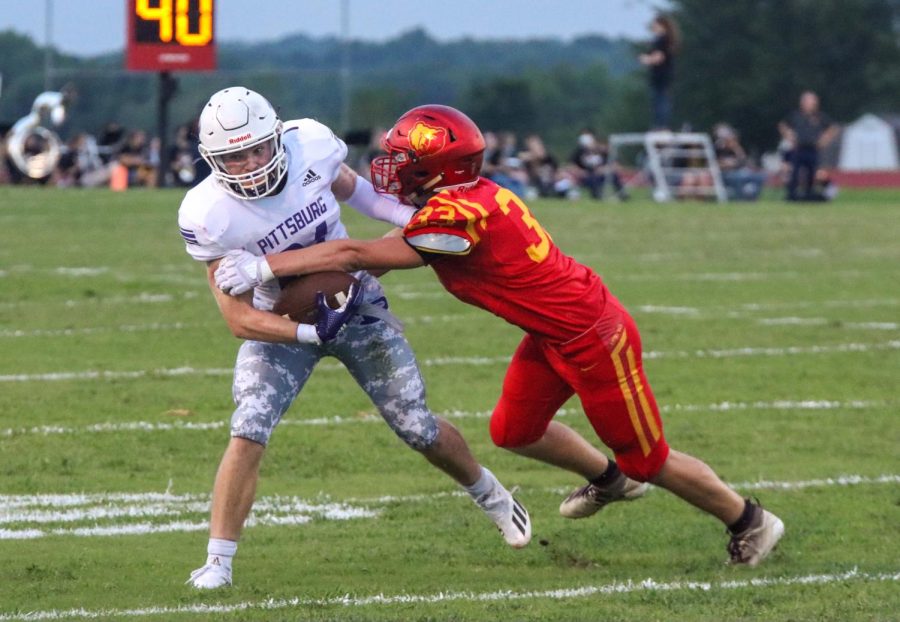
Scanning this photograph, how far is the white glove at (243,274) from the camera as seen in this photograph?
552 centimetres

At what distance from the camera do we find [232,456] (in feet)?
18.4

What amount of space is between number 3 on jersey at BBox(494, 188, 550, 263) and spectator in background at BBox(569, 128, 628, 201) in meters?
20.6

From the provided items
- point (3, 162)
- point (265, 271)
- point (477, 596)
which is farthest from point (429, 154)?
point (3, 162)

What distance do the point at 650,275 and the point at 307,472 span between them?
7.23m

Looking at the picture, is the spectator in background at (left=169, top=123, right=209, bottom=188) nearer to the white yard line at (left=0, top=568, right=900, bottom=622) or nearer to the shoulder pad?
the shoulder pad

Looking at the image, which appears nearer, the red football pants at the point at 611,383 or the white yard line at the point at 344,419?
the red football pants at the point at 611,383

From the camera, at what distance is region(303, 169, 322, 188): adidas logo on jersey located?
583 cm

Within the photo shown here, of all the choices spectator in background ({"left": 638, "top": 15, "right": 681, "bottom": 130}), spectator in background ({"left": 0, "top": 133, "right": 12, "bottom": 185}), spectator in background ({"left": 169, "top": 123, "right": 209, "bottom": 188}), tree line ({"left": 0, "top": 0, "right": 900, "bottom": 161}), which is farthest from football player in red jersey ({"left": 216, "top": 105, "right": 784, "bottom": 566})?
spectator in background ({"left": 0, "top": 133, "right": 12, "bottom": 185})

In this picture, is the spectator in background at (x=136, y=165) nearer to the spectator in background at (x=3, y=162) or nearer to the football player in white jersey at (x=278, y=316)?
the spectator in background at (x=3, y=162)

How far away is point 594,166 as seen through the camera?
27.1 metres

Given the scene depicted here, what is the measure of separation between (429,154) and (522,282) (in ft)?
1.56

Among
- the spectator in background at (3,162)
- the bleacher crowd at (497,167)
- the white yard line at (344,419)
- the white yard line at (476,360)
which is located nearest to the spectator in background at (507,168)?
the bleacher crowd at (497,167)

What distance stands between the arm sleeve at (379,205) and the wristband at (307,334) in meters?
0.59

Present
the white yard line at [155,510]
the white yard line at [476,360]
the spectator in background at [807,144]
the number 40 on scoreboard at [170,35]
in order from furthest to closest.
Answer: the number 40 on scoreboard at [170,35] < the spectator in background at [807,144] < the white yard line at [476,360] < the white yard line at [155,510]
